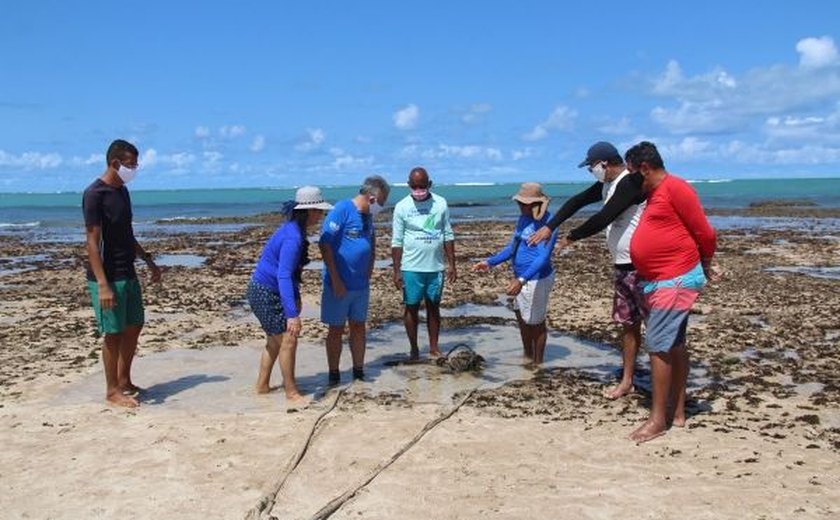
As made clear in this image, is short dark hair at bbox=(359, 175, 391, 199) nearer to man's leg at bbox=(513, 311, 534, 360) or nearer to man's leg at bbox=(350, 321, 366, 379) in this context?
man's leg at bbox=(350, 321, 366, 379)

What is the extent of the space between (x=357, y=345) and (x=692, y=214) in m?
3.41

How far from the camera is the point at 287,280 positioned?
6379 mm

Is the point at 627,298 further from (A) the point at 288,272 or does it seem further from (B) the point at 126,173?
(B) the point at 126,173

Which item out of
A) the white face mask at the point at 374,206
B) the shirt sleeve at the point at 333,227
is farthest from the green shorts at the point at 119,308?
the white face mask at the point at 374,206

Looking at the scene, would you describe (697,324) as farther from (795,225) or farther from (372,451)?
(795,225)

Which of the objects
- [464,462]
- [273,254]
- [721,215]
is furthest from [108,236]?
[721,215]

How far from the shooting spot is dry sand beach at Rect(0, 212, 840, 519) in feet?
15.1

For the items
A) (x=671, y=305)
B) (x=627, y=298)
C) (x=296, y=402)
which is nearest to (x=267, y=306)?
(x=296, y=402)

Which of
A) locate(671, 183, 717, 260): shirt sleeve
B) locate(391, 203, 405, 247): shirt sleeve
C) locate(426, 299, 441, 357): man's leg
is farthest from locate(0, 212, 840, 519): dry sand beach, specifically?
locate(671, 183, 717, 260): shirt sleeve

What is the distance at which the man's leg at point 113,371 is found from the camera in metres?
6.51

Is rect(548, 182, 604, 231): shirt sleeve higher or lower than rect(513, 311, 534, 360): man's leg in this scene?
higher

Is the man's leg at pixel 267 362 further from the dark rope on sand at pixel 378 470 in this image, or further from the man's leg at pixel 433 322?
the man's leg at pixel 433 322

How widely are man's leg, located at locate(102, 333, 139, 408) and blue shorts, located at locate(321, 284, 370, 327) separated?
176 centimetres

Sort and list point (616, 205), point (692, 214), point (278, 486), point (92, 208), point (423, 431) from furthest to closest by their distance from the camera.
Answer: point (92, 208), point (616, 205), point (423, 431), point (692, 214), point (278, 486)
